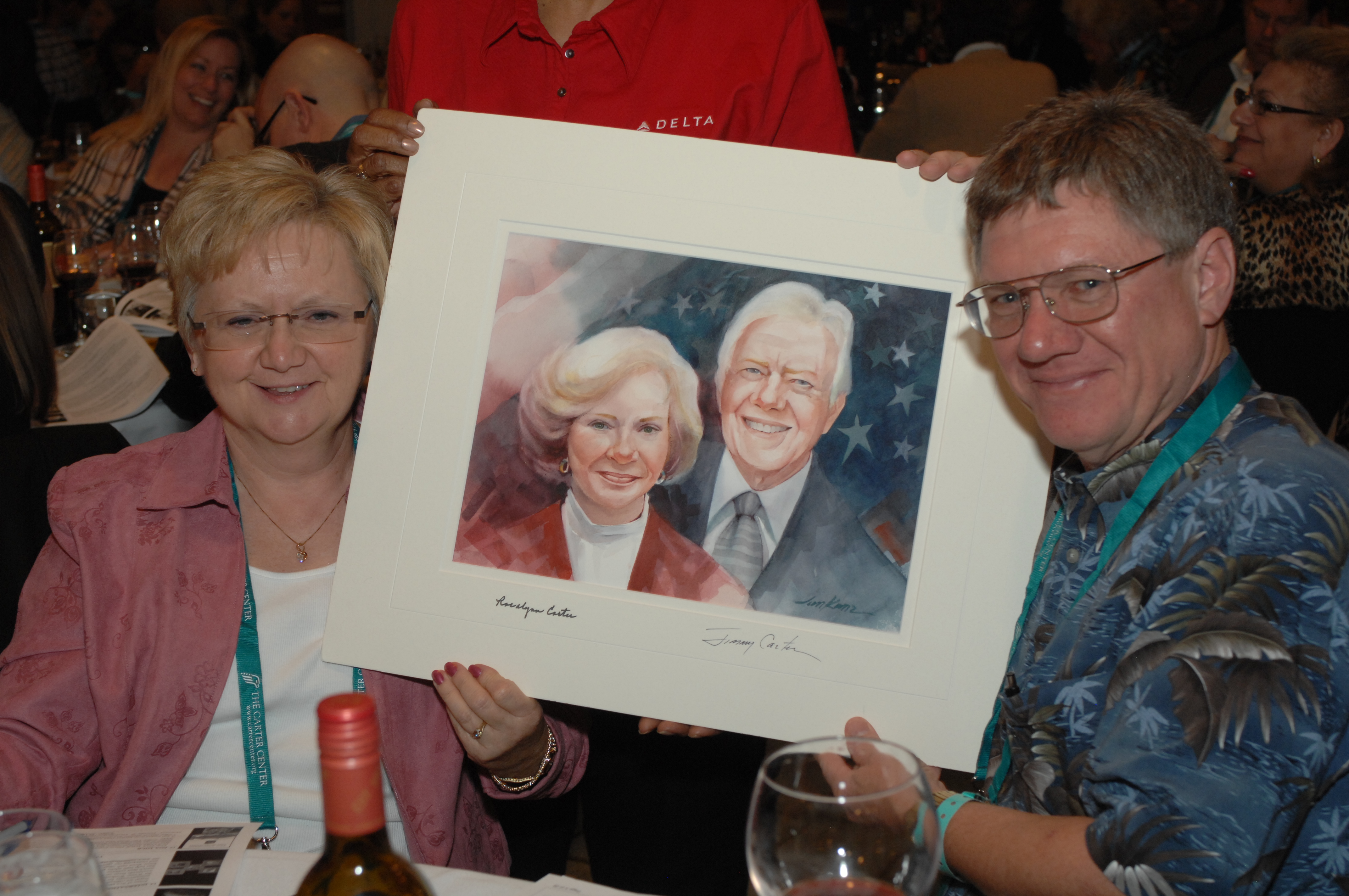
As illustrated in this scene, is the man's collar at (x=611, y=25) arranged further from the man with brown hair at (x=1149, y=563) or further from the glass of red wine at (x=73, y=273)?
the glass of red wine at (x=73, y=273)

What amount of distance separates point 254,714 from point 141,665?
211 mm

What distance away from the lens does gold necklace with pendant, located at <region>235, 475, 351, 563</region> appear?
2.00m

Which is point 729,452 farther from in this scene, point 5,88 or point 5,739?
point 5,88

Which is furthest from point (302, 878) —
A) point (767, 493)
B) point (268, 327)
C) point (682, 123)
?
point (682, 123)

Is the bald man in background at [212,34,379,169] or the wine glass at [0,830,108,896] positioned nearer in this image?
the wine glass at [0,830,108,896]

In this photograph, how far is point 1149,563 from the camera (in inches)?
52.1

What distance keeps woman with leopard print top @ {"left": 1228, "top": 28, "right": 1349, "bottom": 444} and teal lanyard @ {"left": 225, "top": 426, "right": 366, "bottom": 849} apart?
3399mm

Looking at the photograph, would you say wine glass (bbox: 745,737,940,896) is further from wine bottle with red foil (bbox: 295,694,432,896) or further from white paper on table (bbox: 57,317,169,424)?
white paper on table (bbox: 57,317,169,424)

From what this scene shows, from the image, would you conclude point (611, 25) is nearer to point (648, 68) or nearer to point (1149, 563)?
point (648, 68)

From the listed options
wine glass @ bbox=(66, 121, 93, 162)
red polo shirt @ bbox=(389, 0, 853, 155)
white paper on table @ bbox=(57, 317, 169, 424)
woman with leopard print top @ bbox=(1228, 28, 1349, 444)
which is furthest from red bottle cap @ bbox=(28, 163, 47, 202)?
woman with leopard print top @ bbox=(1228, 28, 1349, 444)

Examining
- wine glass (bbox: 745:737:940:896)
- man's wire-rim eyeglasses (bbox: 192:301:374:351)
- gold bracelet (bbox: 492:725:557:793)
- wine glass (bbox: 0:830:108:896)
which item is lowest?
gold bracelet (bbox: 492:725:557:793)

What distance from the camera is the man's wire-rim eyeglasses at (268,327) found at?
1.88 metres

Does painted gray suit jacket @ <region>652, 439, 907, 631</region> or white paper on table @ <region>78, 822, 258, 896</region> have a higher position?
painted gray suit jacket @ <region>652, 439, 907, 631</region>

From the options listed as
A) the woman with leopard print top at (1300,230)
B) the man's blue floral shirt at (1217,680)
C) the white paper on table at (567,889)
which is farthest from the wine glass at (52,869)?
the woman with leopard print top at (1300,230)
